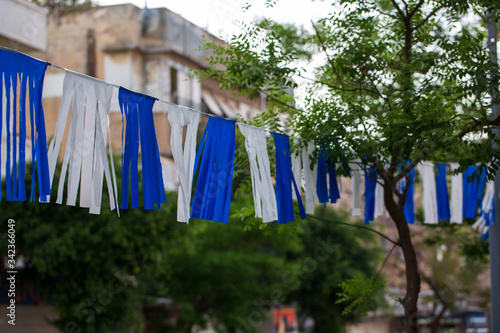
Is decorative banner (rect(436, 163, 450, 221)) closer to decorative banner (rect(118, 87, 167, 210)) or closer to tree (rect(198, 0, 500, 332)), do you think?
tree (rect(198, 0, 500, 332))

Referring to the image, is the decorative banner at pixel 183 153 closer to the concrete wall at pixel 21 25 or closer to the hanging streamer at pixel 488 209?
the hanging streamer at pixel 488 209

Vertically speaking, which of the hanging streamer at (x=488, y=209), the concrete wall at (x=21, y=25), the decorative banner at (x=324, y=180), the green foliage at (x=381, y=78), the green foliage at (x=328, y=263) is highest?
the concrete wall at (x=21, y=25)

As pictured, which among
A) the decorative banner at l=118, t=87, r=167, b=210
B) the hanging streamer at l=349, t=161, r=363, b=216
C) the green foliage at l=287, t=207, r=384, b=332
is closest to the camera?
the decorative banner at l=118, t=87, r=167, b=210

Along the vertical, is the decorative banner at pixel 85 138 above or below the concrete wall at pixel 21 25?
below

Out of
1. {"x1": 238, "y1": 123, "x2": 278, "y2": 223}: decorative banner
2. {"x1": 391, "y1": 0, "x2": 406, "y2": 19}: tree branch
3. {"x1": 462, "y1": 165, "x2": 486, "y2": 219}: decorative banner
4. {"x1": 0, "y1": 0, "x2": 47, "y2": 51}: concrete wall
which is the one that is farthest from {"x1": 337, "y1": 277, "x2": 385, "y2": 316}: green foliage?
{"x1": 0, "y1": 0, "x2": 47, "y2": 51}: concrete wall

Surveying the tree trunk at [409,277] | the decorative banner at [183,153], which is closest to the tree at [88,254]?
the decorative banner at [183,153]

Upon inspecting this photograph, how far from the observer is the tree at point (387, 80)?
641cm

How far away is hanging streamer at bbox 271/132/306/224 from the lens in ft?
22.3

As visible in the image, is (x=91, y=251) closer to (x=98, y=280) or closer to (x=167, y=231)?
(x=98, y=280)

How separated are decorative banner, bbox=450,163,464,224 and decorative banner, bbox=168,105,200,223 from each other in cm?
443

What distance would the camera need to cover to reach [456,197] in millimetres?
9312

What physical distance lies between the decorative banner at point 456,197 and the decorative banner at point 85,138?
5.37 meters

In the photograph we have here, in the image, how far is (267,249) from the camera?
21.5 m

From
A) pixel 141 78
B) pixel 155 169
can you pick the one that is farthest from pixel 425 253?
pixel 155 169
